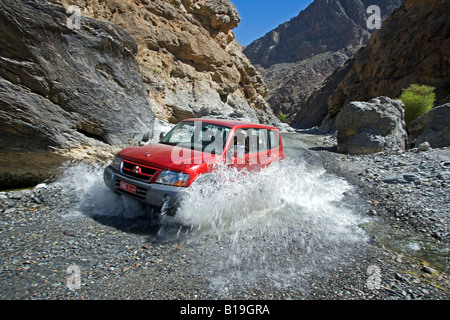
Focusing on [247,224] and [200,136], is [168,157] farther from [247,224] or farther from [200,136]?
[247,224]

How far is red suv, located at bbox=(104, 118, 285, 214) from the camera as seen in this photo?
11.6 feet

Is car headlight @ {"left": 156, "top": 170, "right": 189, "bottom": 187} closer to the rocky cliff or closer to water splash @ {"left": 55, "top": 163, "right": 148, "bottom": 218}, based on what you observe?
water splash @ {"left": 55, "top": 163, "right": 148, "bottom": 218}

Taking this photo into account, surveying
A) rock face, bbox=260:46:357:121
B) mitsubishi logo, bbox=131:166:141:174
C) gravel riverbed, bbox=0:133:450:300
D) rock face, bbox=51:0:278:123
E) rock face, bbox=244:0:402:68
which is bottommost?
gravel riverbed, bbox=0:133:450:300

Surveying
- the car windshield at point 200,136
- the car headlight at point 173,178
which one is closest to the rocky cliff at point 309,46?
the car windshield at point 200,136

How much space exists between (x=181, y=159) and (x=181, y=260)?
4.87 feet

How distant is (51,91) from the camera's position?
16.2 ft

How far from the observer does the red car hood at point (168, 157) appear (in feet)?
12.0

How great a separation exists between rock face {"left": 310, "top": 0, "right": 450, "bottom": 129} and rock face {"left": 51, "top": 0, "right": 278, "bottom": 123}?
18.9 meters

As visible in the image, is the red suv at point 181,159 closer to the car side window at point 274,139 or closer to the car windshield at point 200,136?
the car windshield at point 200,136

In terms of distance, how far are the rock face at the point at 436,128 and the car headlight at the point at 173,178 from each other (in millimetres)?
11123

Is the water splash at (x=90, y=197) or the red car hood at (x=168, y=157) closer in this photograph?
the red car hood at (x=168, y=157)

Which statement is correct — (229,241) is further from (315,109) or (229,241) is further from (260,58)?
(260,58)

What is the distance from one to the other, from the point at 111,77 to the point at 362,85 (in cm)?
4027

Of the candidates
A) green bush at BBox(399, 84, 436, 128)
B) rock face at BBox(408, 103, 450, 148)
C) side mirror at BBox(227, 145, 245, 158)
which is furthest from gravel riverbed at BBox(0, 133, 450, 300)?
green bush at BBox(399, 84, 436, 128)
